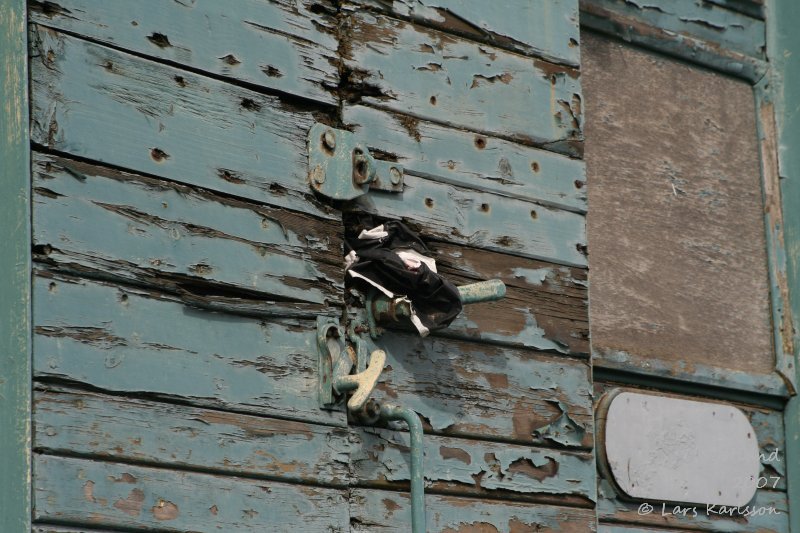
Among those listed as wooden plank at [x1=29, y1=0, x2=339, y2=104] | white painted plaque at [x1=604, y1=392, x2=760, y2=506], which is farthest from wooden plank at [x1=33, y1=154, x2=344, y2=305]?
white painted plaque at [x1=604, y1=392, x2=760, y2=506]

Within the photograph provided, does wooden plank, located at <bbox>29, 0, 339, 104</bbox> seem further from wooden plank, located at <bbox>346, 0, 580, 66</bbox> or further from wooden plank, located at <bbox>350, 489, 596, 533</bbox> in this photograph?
wooden plank, located at <bbox>350, 489, 596, 533</bbox>

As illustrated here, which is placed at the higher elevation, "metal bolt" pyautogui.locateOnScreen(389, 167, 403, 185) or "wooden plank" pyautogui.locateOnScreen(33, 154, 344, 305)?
"metal bolt" pyautogui.locateOnScreen(389, 167, 403, 185)

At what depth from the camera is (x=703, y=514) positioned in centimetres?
402

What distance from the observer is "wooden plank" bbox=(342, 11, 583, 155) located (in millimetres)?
3279

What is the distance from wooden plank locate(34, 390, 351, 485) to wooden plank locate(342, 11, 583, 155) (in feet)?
2.88

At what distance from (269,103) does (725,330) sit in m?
1.98

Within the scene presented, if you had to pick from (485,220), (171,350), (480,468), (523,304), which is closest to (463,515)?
(480,468)

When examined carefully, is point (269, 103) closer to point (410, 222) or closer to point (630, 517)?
point (410, 222)

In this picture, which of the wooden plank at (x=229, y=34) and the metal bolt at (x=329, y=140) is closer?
the wooden plank at (x=229, y=34)

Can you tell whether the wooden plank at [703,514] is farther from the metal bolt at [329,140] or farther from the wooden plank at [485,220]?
the metal bolt at [329,140]

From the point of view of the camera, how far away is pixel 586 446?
349 centimetres

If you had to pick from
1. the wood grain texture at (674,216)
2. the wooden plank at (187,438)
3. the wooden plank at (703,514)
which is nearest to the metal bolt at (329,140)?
the wooden plank at (187,438)

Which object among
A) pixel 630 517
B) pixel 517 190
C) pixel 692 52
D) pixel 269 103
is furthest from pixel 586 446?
pixel 692 52

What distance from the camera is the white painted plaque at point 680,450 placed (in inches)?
152
